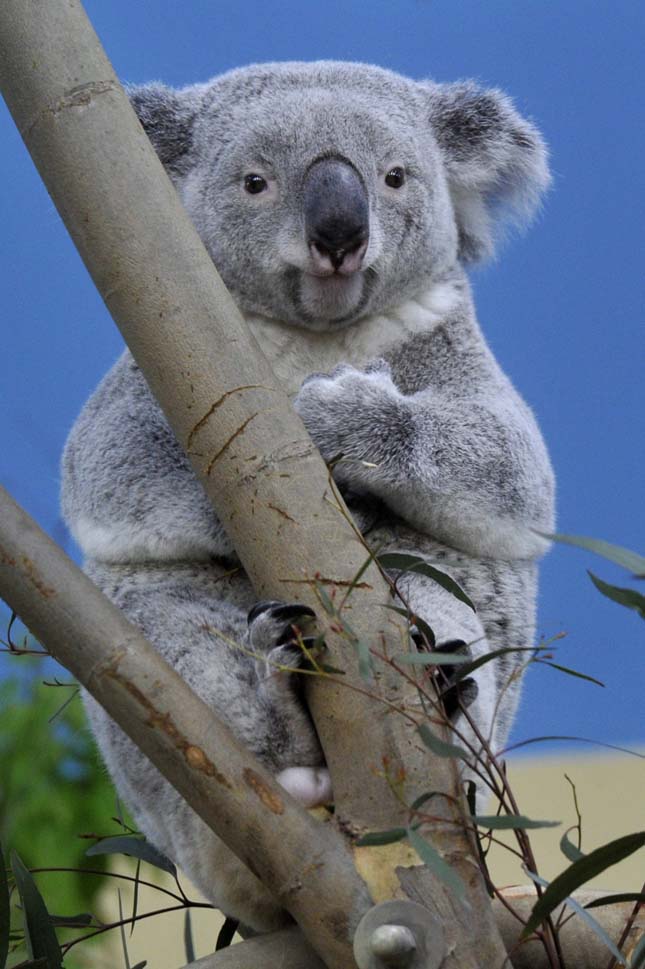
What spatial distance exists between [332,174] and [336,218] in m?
0.09

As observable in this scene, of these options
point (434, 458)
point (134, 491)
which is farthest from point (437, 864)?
point (134, 491)

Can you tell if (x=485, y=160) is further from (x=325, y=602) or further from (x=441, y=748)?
(x=441, y=748)

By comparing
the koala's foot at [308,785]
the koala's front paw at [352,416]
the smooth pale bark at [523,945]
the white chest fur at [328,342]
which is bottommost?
the smooth pale bark at [523,945]

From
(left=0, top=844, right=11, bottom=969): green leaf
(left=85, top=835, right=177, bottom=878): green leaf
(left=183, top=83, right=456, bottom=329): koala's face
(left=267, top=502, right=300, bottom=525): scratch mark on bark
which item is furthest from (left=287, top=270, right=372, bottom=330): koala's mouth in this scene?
(left=0, top=844, right=11, bottom=969): green leaf

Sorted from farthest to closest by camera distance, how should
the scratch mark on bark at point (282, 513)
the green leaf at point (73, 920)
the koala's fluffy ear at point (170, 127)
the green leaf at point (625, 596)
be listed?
the koala's fluffy ear at point (170, 127), the green leaf at point (73, 920), the scratch mark on bark at point (282, 513), the green leaf at point (625, 596)

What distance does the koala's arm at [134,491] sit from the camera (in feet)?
6.13

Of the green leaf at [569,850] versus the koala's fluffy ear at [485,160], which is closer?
the green leaf at [569,850]

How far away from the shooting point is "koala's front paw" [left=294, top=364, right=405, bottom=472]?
5.86ft

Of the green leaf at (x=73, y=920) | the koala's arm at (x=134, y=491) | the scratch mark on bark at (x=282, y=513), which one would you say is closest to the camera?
the scratch mark on bark at (x=282, y=513)

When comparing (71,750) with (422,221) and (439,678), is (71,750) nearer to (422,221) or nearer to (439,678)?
(422,221)

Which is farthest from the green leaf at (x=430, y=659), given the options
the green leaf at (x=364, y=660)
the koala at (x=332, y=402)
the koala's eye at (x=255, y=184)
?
the koala's eye at (x=255, y=184)

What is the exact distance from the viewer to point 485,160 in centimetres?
222

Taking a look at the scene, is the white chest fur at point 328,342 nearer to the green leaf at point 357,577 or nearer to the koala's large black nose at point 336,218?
the koala's large black nose at point 336,218

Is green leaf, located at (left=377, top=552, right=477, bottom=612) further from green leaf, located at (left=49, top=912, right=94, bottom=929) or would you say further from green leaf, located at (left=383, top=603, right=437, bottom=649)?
green leaf, located at (left=49, top=912, right=94, bottom=929)
